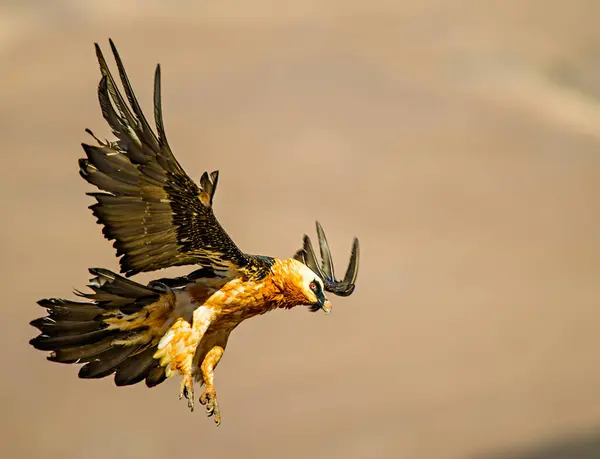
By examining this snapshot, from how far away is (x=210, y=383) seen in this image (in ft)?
26.1

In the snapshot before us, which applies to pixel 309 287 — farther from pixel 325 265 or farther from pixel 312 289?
pixel 325 265

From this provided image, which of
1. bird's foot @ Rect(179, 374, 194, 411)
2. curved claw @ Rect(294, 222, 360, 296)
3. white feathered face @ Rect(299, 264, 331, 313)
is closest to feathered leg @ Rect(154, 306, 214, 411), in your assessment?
bird's foot @ Rect(179, 374, 194, 411)

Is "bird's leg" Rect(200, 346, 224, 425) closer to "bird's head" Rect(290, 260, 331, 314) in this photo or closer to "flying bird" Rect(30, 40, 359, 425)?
"flying bird" Rect(30, 40, 359, 425)

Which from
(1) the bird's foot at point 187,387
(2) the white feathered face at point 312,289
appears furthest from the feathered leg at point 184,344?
(2) the white feathered face at point 312,289

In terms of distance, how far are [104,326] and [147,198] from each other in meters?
1.00

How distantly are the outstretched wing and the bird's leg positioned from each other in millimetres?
681

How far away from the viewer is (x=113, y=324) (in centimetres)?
772

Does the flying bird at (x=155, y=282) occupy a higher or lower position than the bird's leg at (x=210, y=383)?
higher

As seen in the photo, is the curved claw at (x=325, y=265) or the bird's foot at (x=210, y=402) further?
the curved claw at (x=325, y=265)

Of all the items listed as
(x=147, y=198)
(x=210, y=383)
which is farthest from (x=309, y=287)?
(x=147, y=198)

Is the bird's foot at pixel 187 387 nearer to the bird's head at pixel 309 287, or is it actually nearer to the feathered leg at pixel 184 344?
the feathered leg at pixel 184 344

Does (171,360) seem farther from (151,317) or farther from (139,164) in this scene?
(139,164)

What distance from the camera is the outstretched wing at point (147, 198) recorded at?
7.09 meters

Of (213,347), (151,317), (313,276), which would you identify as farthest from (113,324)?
(313,276)
